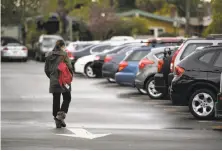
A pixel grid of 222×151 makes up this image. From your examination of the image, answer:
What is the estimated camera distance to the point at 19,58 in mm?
44188

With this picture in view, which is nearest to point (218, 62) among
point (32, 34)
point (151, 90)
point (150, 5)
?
point (151, 90)

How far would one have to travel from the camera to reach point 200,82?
47.8 feet

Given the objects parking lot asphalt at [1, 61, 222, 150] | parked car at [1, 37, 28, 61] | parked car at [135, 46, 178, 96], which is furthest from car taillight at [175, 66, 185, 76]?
parked car at [1, 37, 28, 61]

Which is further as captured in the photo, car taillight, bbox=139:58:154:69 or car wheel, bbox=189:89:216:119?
car taillight, bbox=139:58:154:69

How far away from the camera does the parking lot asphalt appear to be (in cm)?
1122

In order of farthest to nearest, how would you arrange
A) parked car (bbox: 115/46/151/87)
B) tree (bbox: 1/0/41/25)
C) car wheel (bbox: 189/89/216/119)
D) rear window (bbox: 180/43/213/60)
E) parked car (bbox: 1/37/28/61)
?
tree (bbox: 1/0/41/25) < parked car (bbox: 1/37/28/61) < parked car (bbox: 115/46/151/87) < rear window (bbox: 180/43/213/60) < car wheel (bbox: 189/89/216/119)

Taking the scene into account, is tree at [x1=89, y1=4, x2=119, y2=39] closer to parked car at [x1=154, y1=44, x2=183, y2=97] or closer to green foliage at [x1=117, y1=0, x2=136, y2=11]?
green foliage at [x1=117, y1=0, x2=136, y2=11]

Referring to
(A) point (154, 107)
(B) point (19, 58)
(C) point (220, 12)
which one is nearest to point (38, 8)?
(B) point (19, 58)

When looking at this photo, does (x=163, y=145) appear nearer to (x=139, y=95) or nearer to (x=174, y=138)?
(x=174, y=138)

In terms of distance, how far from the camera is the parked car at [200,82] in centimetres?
1447

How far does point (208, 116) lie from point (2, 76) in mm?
16147

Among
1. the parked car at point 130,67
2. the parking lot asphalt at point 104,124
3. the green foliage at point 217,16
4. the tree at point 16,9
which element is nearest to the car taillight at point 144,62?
the parking lot asphalt at point 104,124

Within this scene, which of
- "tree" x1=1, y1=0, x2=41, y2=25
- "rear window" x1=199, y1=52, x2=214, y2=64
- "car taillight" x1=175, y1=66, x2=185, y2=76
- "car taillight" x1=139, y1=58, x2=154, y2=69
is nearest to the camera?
"rear window" x1=199, y1=52, x2=214, y2=64

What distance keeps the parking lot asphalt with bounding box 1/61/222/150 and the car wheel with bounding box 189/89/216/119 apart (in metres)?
0.23
